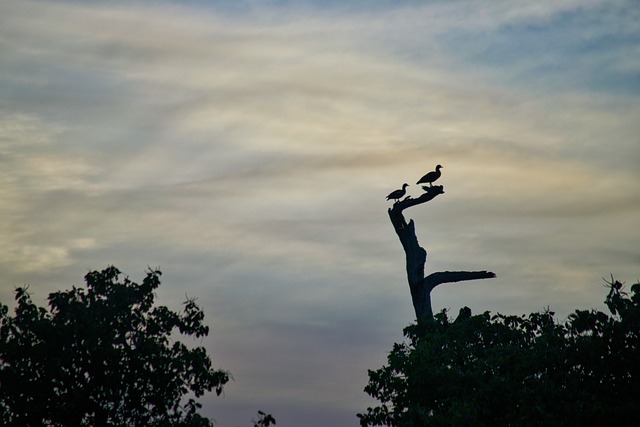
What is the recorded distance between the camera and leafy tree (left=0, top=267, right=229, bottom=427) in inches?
1103

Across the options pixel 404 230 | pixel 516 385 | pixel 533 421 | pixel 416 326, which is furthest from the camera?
pixel 404 230

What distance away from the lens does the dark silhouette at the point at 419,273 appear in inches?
1414

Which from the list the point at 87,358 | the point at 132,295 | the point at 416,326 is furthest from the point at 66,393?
the point at 416,326

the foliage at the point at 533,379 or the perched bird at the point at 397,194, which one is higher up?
the perched bird at the point at 397,194

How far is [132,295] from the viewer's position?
102ft

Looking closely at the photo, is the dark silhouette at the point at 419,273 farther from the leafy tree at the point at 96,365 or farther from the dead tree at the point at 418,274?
the leafy tree at the point at 96,365

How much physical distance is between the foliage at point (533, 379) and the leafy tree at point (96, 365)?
6.67m

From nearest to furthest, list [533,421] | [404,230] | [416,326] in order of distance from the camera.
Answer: [533,421]
[416,326]
[404,230]

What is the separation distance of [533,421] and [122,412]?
1304 cm

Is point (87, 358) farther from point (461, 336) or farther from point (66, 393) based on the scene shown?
point (461, 336)

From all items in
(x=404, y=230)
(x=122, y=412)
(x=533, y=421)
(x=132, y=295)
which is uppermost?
(x=404, y=230)

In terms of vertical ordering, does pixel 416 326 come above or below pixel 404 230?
below

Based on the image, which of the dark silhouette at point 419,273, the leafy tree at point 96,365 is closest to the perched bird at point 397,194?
the dark silhouette at point 419,273

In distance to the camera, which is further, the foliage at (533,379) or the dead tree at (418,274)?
the dead tree at (418,274)
